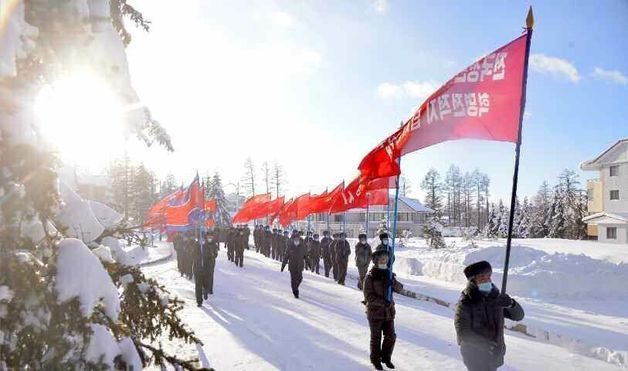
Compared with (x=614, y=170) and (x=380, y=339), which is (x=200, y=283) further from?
(x=614, y=170)

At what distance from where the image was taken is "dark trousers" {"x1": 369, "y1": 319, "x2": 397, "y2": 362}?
7016 millimetres

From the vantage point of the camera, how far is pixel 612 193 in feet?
126

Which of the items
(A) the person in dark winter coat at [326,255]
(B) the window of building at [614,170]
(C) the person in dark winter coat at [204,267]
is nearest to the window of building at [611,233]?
(B) the window of building at [614,170]

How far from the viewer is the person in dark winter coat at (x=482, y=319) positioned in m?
4.94

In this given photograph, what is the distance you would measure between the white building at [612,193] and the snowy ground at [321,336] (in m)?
28.2

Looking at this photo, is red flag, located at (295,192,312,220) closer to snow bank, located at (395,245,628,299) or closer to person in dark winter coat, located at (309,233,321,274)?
person in dark winter coat, located at (309,233,321,274)

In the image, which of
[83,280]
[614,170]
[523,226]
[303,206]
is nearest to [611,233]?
[614,170]

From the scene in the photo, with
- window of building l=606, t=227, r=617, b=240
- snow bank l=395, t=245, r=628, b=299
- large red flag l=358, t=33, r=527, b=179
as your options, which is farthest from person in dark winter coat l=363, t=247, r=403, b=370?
window of building l=606, t=227, r=617, b=240

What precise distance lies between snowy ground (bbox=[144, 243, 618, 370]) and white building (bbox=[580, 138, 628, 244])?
92.4 feet

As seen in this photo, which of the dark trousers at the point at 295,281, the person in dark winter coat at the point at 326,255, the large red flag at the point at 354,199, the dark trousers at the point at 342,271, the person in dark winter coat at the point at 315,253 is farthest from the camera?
the person in dark winter coat at the point at 315,253

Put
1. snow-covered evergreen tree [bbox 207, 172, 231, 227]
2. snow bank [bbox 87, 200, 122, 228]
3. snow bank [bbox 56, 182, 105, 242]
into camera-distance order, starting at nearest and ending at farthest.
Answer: snow bank [bbox 56, 182, 105, 242], snow bank [bbox 87, 200, 122, 228], snow-covered evergreen tree [bbox 207, 172, 231, 227]

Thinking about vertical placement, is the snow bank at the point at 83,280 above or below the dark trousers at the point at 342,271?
above

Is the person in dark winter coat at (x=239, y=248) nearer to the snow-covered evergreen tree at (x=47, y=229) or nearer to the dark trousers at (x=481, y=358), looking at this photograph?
the dark trousers at (x=481, y=358)

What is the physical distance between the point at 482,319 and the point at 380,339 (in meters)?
2.46
